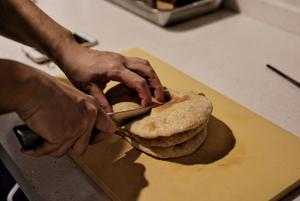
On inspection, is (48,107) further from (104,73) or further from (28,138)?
(104,73)

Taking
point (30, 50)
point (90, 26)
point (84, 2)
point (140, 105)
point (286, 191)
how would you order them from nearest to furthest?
1. point (286, 191)
2. point (140, 105)
3. point (30, 50)
4. point (90, 26)
5. point (84, 2)

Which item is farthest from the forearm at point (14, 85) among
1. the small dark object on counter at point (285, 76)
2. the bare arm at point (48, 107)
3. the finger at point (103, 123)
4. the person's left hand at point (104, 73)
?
the small dark object on counter at point (285, 76)

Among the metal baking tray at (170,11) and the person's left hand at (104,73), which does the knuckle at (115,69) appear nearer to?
the person's left hand at (104,73)

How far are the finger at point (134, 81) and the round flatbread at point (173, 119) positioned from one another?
27 mm

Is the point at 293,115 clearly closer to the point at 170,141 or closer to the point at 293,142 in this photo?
the point at 293,142

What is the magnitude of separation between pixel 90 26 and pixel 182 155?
25.5 inches

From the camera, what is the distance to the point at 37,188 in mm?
699

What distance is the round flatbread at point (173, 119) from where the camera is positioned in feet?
2.34

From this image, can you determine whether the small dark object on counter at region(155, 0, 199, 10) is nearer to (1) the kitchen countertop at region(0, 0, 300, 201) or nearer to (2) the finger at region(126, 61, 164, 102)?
(1) the kitchen countertop at region(0, 0, 300, 201)

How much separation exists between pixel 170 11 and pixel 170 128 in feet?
1.85

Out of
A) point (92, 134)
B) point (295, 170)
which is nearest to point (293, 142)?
point (295, 170)

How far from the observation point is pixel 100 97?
0.78 m

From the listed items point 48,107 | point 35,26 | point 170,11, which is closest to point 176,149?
point 48,107

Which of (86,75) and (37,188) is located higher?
(86,75)
